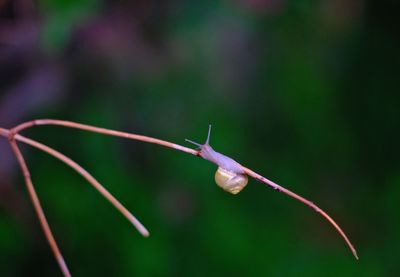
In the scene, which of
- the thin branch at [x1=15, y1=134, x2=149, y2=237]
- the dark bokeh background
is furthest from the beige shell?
the dark bokeh background

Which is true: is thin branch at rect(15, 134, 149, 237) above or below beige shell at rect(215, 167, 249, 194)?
above

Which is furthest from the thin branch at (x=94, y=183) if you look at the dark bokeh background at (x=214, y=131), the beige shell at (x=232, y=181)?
the dark bokeh background at (x=214, y=131)

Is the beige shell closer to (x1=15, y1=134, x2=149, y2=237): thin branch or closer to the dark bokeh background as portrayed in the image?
(x1=15, y1=134, x2=149, y2=237): thin branch

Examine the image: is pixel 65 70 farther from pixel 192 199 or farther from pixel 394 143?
pixel 394 143

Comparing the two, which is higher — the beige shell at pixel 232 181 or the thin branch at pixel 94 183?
the thin branch at pixel 94 183

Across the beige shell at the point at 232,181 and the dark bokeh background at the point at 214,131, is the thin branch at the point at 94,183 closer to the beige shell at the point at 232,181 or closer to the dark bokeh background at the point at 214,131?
the beige shell at the point at 232,181

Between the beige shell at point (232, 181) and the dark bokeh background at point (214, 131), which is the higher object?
the dark bokeh background at point (214, 131)

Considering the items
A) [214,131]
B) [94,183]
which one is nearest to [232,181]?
[94,183]

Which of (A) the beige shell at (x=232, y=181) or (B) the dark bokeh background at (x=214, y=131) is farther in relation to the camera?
(B) the dark bokeh background at (x=214, y=131)
